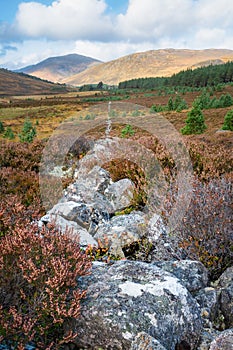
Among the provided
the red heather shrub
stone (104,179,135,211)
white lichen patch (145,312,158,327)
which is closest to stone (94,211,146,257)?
stone (104,179,135,211)

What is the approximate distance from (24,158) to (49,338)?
23.7 ft

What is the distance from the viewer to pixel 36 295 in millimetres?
2434

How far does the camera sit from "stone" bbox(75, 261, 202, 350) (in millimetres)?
2445

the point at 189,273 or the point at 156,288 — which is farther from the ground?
the point at 156,288

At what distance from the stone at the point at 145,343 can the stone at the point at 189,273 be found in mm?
1080

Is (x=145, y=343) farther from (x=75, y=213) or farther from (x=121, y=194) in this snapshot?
(x=121, y=194)

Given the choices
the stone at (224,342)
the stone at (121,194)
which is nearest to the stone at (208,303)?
the stone at (224,342)

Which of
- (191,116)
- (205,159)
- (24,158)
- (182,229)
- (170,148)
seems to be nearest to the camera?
(182,229)

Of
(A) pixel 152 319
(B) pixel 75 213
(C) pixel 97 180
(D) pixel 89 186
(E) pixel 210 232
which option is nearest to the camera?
(A) pixel 152 319

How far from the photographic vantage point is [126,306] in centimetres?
256

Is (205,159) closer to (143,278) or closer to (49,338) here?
(143,278)

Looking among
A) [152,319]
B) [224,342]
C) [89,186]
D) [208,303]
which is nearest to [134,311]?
[152,319]

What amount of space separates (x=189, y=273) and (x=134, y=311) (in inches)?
44.8

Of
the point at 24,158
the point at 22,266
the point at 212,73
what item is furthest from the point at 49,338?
the point at 212,73
